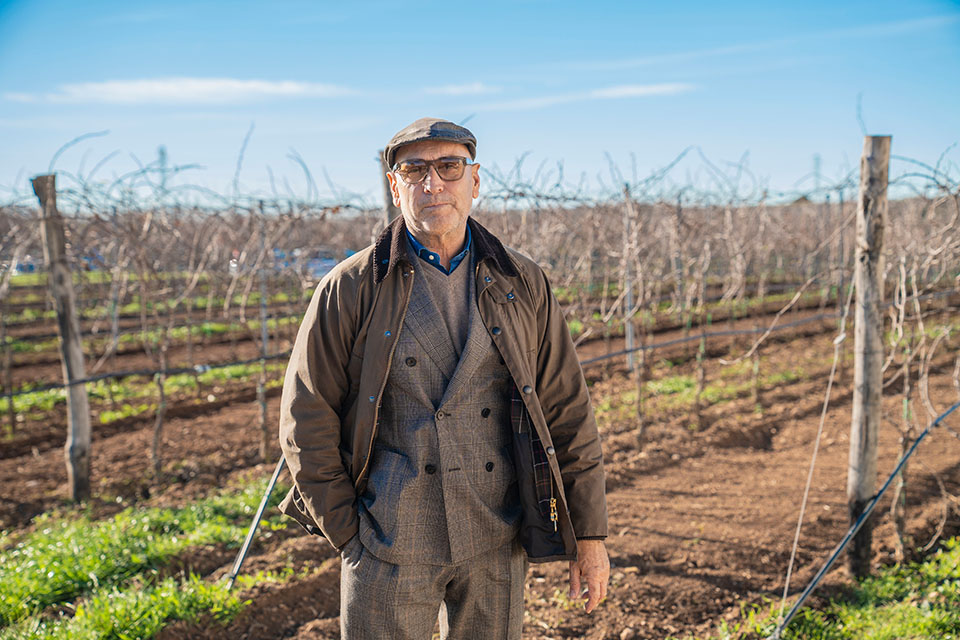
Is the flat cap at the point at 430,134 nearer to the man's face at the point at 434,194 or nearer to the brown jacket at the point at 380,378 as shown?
the man's face at the point at 434,194

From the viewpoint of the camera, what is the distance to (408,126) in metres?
1.71

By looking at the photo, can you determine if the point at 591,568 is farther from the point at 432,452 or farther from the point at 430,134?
the point at 430,134

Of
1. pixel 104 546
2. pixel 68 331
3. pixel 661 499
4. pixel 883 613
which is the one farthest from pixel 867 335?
pixel 68 331

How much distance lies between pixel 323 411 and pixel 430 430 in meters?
0.25

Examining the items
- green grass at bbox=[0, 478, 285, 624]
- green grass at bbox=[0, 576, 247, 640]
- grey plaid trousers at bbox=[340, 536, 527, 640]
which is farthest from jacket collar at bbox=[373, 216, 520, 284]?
green grass at bbox=[0, 478, 285, 624]

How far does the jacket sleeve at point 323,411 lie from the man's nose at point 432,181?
29 cm

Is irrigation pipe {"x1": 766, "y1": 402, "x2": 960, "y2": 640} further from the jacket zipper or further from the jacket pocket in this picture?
the jacket zipper

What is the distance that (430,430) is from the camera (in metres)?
1.69

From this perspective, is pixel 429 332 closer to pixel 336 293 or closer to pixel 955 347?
pixel 336 293

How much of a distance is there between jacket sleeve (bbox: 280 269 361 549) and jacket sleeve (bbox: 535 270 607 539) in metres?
0.50

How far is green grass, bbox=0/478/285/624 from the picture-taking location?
313 centimetres

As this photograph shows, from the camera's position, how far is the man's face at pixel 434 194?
1.67 meters

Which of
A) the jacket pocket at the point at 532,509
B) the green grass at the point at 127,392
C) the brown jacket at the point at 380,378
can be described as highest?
the brown jacket at the point at 380,378

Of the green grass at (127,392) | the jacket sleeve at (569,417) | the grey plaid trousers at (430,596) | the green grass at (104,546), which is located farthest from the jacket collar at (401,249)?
the green grass at (127,392)
